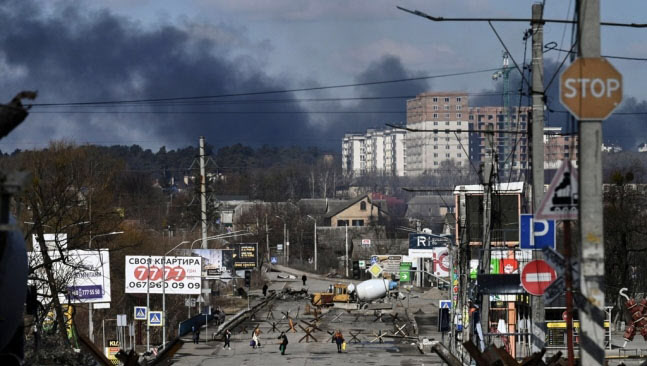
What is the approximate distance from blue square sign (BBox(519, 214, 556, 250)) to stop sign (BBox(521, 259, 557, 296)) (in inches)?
72.6

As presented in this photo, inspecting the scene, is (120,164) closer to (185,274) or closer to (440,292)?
(440,292)

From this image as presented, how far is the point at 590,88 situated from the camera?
13.1 metres

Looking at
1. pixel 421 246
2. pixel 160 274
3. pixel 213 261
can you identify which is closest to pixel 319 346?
pixel 160 274

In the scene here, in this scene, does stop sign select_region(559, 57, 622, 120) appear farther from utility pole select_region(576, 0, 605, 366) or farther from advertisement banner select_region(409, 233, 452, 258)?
advertisement banner select_region(409, 233, 452, 258)

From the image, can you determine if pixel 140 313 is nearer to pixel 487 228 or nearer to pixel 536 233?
pixel 487 228

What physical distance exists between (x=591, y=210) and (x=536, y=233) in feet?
33.5

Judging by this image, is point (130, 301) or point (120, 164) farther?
point (120, 164)

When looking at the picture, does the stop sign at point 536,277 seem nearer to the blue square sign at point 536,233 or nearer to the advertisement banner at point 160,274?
the blue square sign at point 536,233

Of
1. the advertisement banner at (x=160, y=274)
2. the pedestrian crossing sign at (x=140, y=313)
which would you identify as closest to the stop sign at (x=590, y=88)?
the pedestrian crossing sign at (x=140, y=313)

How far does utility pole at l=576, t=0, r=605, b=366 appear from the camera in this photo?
13.4 m

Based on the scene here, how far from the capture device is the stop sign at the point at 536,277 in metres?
20.9

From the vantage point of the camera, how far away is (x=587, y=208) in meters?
13.4

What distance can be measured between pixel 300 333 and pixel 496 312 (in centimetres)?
1490

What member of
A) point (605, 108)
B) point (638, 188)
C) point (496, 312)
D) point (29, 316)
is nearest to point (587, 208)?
point (605, 108)
